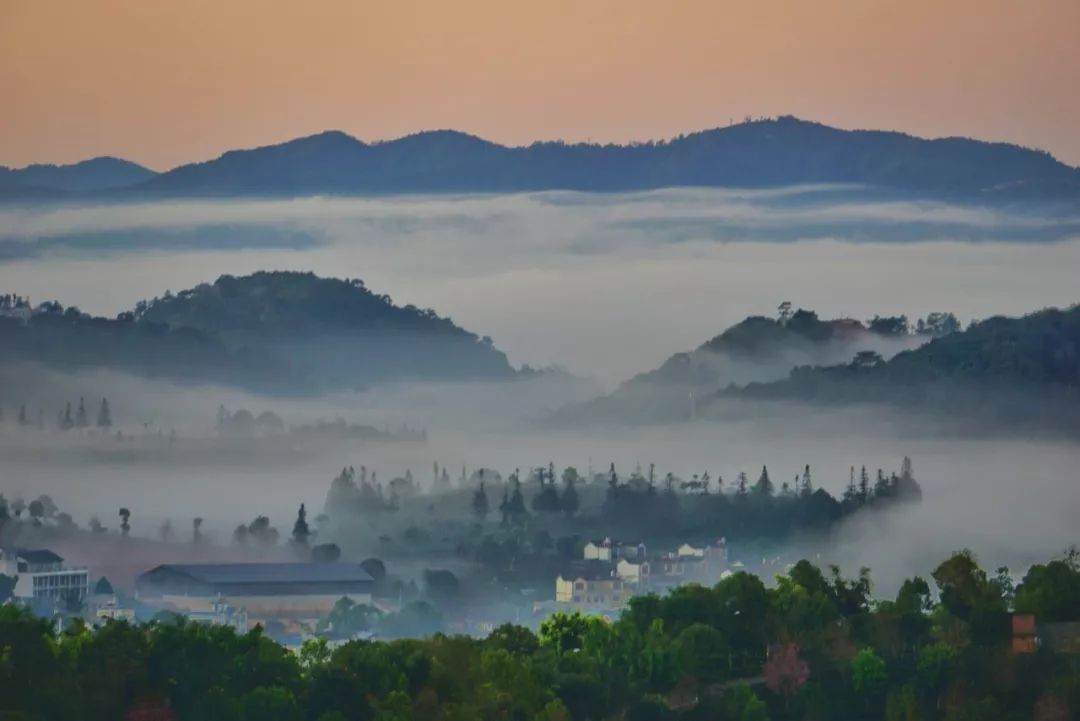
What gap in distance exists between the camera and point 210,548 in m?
56.9

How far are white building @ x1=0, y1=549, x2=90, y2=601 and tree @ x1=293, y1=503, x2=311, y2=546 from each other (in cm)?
558

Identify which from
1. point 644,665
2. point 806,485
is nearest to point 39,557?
point 806,485

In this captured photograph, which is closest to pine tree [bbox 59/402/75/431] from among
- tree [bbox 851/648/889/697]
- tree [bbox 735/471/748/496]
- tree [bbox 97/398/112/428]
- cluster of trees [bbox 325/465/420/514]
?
tree [bbox 97/398/112/428]

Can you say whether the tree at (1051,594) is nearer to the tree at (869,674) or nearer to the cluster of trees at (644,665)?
the cluster of trees at (644,665)

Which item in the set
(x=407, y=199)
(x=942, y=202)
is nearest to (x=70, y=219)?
(x=407, y=199)

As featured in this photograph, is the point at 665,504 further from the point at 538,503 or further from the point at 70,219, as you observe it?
the point at 70,219

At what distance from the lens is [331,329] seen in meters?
62.7

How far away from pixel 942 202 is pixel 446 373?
11483 mm

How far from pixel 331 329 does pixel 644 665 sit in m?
39.3

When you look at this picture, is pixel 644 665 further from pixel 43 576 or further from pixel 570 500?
pixel 570 500

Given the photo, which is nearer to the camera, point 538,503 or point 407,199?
point 538,503


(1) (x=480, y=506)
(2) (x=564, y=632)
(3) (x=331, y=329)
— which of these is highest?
(3) (x=331, y=329)

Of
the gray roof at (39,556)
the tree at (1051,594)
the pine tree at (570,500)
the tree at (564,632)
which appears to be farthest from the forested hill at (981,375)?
the tree at (564,632)

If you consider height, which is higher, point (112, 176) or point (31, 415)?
point (112, 176)
